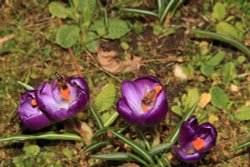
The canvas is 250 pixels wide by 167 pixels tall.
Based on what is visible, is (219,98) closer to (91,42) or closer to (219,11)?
(219,11)

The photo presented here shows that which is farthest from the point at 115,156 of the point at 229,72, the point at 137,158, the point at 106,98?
the point at 229,72

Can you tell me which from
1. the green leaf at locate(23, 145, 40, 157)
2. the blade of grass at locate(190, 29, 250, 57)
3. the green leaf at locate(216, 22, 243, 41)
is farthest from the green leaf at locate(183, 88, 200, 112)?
the green leaf at locate(23, 145, 40, 157)

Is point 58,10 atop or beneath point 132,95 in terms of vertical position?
atop

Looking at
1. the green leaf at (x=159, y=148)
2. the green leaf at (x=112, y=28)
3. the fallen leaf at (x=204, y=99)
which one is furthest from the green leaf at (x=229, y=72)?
the green leaf at (x=159, y=148)

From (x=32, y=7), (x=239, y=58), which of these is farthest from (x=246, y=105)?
(x=32, y=7)

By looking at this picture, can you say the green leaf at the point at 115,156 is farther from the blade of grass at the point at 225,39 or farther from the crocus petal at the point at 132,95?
the blade of grass at the point at 225,39
